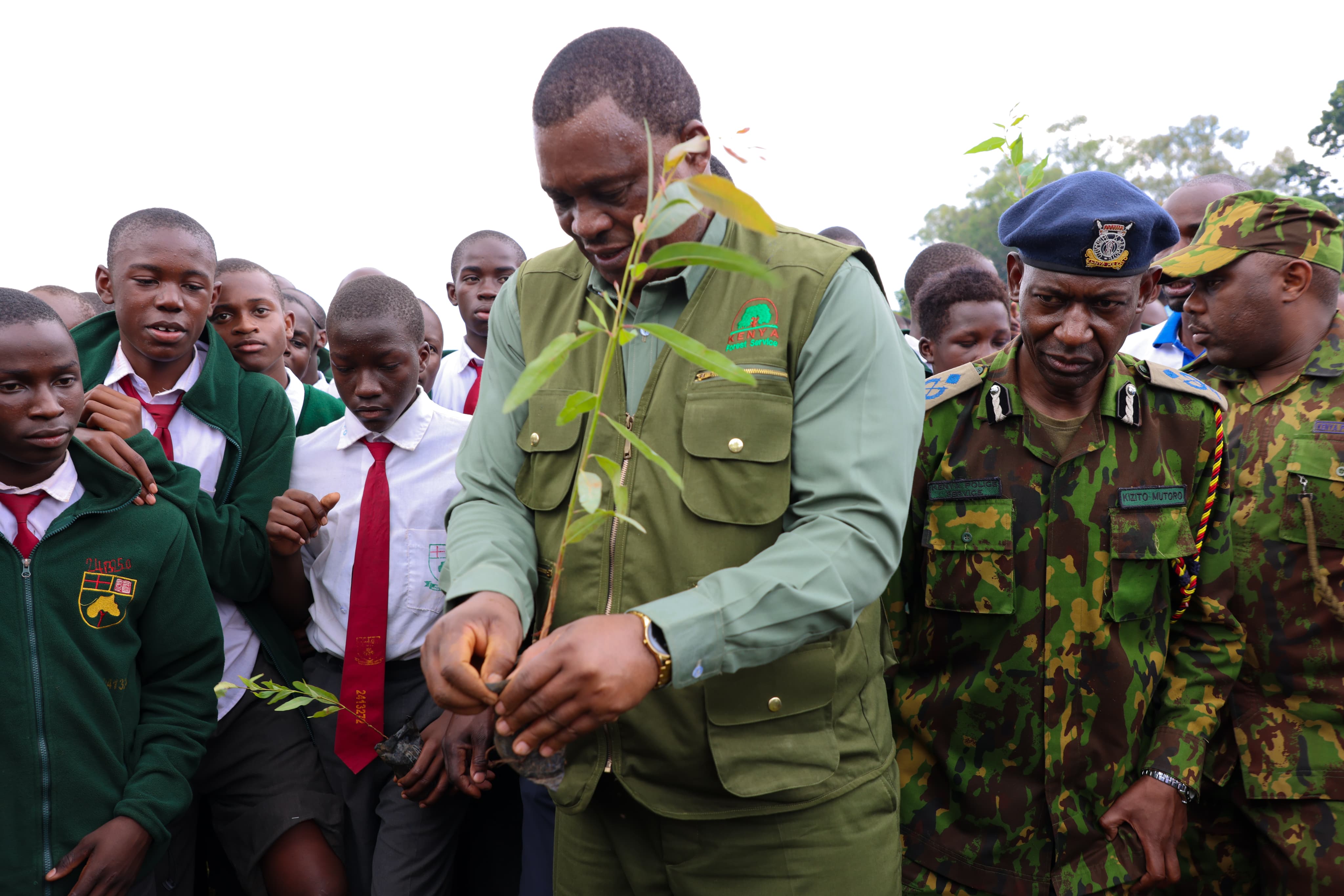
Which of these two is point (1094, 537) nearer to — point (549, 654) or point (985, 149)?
point (985, 149)

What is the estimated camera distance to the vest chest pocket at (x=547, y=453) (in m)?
2.00

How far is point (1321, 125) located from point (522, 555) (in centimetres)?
2677

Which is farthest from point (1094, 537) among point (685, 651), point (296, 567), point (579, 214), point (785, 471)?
point (296, 567)

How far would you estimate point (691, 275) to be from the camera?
1.98 m

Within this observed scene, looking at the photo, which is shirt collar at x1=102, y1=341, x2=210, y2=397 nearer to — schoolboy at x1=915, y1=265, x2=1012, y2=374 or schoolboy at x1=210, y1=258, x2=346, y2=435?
schoolboy at x1=210, y1=258, x2=346, y2=435

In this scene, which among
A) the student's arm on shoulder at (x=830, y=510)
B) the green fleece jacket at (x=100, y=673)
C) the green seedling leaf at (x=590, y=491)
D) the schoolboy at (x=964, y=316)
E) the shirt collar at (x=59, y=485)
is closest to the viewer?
the green seedling leaf at (x=590, y=491)

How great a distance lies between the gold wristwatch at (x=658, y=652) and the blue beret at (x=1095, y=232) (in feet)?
4.99

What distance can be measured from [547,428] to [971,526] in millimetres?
1156

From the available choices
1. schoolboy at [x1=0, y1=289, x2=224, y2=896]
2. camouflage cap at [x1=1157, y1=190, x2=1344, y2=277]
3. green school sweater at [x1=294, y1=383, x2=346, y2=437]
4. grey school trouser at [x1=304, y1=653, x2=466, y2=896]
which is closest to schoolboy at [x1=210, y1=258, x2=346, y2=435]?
green school sweater at [x1=294, y1=383, x2=346, y2=437]

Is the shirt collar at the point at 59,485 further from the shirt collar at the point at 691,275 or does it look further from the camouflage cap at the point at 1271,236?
the camouflage cap at the point at 1271,236

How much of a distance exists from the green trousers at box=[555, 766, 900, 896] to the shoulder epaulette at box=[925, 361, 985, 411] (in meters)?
1.03

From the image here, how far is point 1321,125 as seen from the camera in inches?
880

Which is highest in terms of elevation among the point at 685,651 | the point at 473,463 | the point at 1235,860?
the point at 473,463

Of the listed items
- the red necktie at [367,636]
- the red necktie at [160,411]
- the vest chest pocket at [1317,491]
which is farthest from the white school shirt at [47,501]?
the vest chest pocket at [1317,491]
